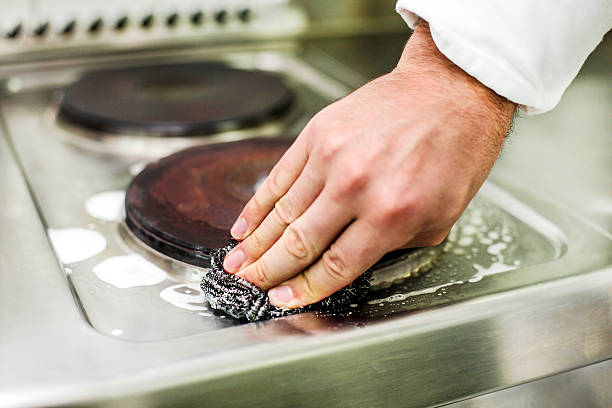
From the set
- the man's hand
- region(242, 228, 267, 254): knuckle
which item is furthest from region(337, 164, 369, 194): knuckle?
region(242, 228, 267, 254): knuckle

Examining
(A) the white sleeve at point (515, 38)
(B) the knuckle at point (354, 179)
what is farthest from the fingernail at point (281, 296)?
(A) the white sleeve at point (515, 38)

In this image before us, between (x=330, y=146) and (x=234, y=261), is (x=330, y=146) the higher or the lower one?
the higher one

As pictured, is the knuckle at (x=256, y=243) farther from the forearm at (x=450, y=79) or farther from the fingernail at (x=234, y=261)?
the forearm at (x=450, y=79)

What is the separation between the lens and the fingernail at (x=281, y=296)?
0.57 m

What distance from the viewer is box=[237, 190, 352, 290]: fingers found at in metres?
0.53

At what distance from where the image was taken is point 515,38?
589 millimetres

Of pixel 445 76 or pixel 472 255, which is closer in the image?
pixel 445 76

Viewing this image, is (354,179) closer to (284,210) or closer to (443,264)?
(284,210)

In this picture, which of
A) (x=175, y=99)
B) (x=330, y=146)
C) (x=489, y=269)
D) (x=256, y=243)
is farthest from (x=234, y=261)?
(x=175, y=99)

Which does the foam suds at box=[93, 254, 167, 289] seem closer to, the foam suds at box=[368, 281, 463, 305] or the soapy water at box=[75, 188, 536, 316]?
the soapy water at box=[75, 188, 536, 316]

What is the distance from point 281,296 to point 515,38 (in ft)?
0.94

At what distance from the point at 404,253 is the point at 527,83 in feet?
0.60

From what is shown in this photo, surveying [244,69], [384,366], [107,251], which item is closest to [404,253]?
[384,366]

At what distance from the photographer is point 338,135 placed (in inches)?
20.8
